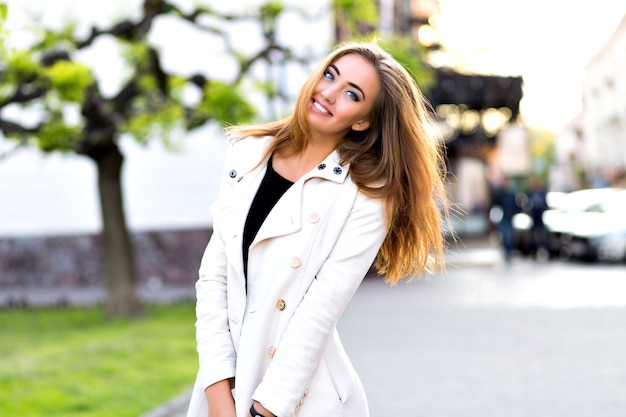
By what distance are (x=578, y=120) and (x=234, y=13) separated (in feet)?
286

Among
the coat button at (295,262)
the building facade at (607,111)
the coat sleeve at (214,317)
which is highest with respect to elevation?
the coat button at (295,262)

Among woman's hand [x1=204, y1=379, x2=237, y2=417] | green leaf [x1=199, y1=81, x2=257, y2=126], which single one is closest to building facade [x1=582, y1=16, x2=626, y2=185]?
green leaf [x1=199, y1=81, x2=257, y2=126]

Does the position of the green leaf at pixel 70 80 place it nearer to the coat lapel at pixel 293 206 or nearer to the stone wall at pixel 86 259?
the coat lapel at pixel 293 206

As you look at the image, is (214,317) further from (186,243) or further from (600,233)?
(600,233)

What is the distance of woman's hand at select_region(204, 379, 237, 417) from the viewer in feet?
8.70

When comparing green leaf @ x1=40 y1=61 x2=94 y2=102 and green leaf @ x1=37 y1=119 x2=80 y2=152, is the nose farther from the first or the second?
green leaf @ x1=37 y1=119 x2=80 y2=152

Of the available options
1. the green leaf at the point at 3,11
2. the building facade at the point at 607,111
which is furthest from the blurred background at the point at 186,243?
the building facade at the point at 607,111

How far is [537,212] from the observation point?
2303cm

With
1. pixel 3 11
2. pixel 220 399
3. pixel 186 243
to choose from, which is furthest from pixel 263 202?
pixel 186 243

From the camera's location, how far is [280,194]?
2.82 meters

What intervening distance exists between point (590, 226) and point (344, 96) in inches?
791

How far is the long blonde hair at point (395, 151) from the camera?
9.20 feet

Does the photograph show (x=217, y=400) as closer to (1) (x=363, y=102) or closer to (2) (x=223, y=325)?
(2) (x=223, y=325)

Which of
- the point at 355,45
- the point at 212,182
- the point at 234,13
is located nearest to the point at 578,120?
the point at 212,182
